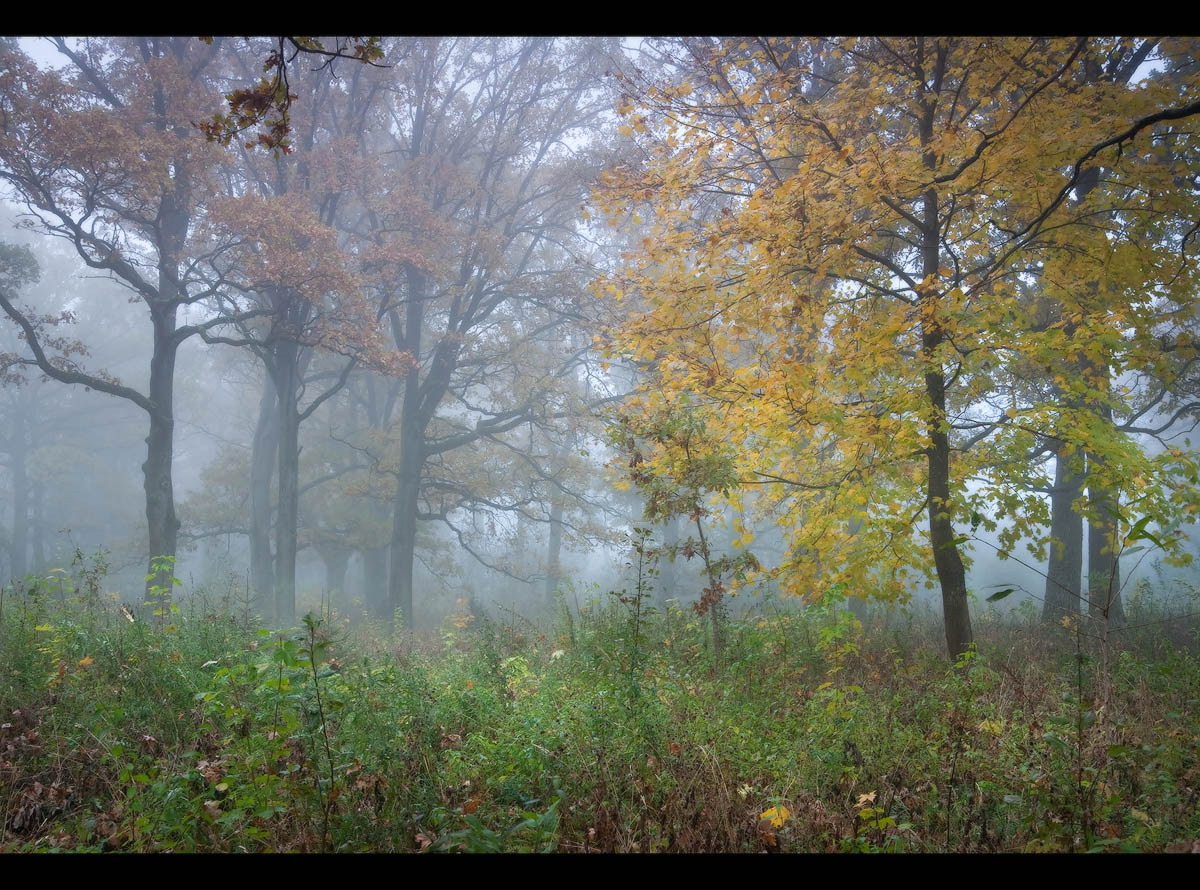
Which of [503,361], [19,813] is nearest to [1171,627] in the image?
[19,813]

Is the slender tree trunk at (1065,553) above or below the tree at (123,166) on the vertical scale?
below

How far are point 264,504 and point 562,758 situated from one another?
18200mm

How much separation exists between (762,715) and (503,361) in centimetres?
1503

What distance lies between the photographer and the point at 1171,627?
968cm

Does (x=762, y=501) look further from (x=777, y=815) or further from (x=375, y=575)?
(x=375, y=575)

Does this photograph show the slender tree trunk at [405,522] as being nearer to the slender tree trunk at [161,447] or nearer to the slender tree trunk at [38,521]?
the slender tree trunk at [161,447]

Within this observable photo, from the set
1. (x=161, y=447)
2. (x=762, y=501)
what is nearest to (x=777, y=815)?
(x=762, y=501)

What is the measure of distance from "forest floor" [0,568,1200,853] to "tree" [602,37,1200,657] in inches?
69.7

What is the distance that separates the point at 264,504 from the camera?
19250mm

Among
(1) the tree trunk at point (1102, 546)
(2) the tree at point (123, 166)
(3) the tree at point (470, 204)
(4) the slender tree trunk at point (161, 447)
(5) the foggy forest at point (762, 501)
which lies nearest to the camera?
(5) the foggy forest at point (762, 501)

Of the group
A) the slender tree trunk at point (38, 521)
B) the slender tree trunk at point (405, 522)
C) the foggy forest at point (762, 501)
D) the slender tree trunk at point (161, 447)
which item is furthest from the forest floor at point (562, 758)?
the slender tree trunk at point (38, 521)

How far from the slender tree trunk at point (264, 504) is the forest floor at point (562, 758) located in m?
13.0

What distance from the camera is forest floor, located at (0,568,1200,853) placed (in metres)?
3.23

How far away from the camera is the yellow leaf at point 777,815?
326cm
